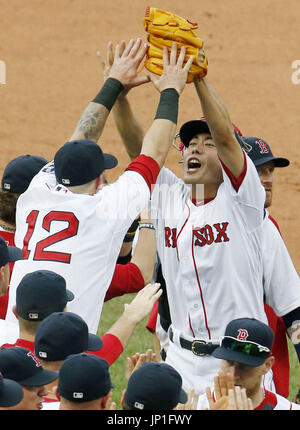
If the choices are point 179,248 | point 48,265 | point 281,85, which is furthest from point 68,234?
point 281,85

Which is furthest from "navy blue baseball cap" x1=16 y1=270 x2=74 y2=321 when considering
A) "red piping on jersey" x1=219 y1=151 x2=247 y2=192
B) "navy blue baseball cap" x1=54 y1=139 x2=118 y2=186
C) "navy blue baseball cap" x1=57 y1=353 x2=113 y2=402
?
"red piping on jersey" x1=219 y1=151 x2=247 y2=192

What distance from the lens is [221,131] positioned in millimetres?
4941

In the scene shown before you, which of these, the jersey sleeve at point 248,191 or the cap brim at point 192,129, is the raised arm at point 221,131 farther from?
the cap brim at point 192,129

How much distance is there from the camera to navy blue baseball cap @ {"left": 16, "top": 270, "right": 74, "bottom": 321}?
4316 millimetres

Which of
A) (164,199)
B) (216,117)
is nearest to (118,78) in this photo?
(216,117)

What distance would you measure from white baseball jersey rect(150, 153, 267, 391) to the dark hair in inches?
44.6

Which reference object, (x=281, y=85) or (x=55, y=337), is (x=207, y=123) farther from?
(x=281, y=85)

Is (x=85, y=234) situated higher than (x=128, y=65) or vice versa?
(x=128, y=65)

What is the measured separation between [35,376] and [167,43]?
1.97 m

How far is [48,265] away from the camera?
15.4 feet

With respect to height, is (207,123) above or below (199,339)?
above

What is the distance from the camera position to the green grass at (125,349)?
26.3ft

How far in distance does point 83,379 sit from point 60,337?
454 mm

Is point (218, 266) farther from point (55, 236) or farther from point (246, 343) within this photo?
point (55, 236)
